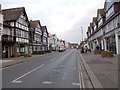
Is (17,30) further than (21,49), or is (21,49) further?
(21,49)

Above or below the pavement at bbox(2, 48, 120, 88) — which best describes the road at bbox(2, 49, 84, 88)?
below

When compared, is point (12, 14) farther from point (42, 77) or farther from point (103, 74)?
point (103, 74)

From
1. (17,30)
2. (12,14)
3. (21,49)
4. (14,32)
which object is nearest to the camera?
(14,32)

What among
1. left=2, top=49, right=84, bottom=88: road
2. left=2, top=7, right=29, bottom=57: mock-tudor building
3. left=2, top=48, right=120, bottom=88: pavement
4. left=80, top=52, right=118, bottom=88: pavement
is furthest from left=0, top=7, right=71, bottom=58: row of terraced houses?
left=80, top=52, right=118, bottom=88: pavement

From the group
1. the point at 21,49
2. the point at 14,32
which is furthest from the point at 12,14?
the point at 21,49

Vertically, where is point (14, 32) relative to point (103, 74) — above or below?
above

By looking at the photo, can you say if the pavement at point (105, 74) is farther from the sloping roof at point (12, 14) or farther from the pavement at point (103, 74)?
the sloping roof at point (12, 14)

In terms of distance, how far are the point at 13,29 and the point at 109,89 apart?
32.4 metres

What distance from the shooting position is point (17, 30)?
38188 millimetres

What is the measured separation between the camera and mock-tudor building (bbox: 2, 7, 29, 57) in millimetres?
36719

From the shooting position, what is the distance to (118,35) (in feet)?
90.5

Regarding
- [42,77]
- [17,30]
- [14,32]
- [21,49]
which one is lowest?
[42,77]

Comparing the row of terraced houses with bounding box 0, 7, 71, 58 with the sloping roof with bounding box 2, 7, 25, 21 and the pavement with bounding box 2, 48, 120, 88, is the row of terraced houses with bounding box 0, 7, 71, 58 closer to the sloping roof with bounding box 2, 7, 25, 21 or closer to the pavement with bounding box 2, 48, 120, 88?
the sloping roof with bounding box 2, 7, 25, 21

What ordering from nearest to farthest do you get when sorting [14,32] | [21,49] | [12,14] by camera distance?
[14,32]
[12,14]
[21,49]
